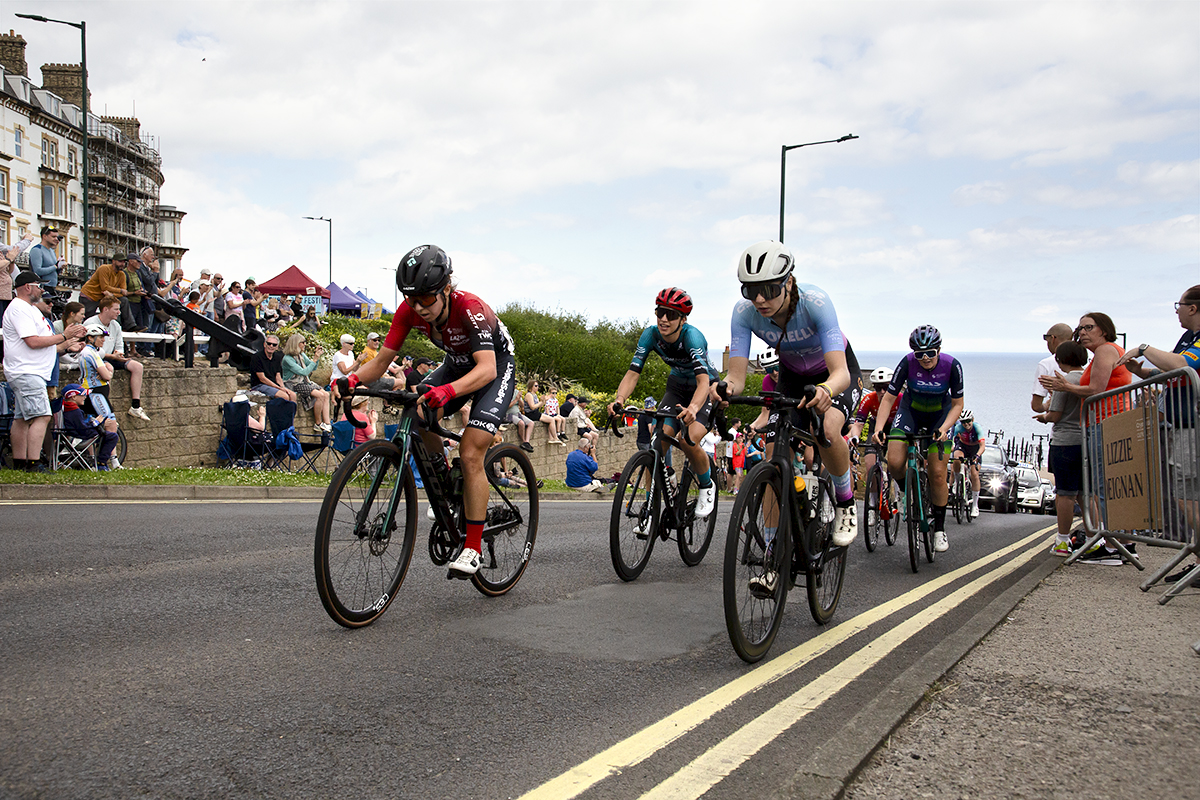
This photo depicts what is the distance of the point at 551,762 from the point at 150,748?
1426 mm

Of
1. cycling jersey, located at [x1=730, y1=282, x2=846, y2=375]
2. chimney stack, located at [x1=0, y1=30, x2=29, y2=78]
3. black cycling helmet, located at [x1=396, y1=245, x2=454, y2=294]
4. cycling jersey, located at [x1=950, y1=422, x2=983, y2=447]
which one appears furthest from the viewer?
chimney stack, located at [x1=0, y1=30, x2=29, y2=78]

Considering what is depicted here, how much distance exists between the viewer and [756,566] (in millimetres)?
4898

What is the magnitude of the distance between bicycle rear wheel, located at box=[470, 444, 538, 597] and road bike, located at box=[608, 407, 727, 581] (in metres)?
0.65

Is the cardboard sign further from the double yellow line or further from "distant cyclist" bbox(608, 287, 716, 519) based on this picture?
"distant cyclist" bbox(608, 287, 716, 519)

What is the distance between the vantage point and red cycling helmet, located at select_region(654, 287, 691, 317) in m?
7.31

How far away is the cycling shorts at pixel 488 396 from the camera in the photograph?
5.73m

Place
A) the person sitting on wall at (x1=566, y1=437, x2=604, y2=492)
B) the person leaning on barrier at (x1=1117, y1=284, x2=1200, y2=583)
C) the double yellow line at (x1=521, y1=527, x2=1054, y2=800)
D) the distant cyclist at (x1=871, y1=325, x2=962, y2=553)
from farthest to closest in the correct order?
the person sitting on wall at (x1=566, y1=437, x2=604, y2=492)
the distant cyclist at (x1=871, y1=325, x2=962, y2=553)
the person leaning on barrier at (x1=1117, y1=284, x2=1200, y2=583)
the double yellow line at (x1=521, y1=527, x2=1054, y2=800)

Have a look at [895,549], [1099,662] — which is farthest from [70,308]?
[1099,662]

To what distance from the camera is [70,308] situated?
1218 cm

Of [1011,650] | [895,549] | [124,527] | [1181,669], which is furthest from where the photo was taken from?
[895,549]

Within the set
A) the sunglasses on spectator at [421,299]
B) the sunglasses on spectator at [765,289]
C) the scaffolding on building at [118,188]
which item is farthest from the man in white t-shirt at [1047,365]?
the scaffolding on building at [118,188]

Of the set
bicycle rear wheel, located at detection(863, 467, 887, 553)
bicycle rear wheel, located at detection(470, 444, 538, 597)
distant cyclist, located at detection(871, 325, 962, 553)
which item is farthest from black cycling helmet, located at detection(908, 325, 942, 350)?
bicycle rear wheel, located at detection(470, 444, 538, 597)

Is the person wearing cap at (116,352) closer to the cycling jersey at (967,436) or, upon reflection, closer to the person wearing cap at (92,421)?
the person wearing cap at (92,421)

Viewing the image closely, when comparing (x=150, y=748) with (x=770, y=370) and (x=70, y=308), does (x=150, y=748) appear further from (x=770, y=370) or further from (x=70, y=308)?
(x=70, y=308)
